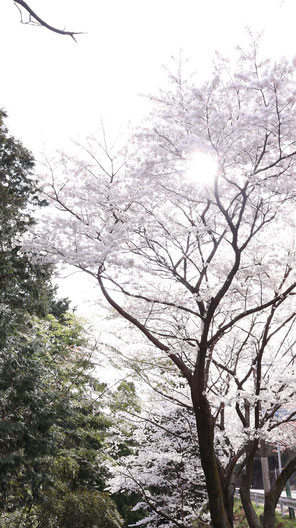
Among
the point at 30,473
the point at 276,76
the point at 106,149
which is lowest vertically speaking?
the point at 30,473

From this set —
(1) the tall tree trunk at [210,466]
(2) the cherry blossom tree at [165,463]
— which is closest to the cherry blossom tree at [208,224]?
(1) the tall tree trunk at [210,466]

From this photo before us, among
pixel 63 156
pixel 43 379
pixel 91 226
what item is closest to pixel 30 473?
pixel 43 379

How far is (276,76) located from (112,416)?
835cm

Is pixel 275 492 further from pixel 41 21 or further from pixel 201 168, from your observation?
pixel 41 21

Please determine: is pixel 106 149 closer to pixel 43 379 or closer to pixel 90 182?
pixel 90 182

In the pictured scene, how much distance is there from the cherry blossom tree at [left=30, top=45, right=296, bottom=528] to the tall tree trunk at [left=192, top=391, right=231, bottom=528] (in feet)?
0.04

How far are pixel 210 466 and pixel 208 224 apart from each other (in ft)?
10.3

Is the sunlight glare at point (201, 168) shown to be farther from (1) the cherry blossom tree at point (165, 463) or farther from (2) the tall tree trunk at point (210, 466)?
(1) the cherry blossom tree at point (165, 463)

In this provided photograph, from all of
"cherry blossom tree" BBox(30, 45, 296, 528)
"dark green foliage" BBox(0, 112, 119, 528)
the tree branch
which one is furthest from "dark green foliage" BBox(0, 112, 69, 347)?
the tree branch

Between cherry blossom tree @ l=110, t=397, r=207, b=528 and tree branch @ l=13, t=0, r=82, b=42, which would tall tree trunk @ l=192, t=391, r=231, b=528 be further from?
tree branch @ l=13, t=0, r=82, b=42

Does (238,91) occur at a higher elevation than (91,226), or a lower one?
higher

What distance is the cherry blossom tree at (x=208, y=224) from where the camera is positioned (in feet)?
15.3

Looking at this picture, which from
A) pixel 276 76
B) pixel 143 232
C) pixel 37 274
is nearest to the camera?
pixel 276 76

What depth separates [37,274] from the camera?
11219 mm
